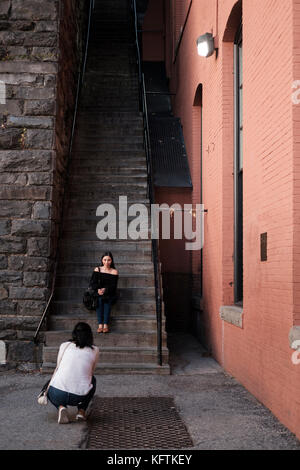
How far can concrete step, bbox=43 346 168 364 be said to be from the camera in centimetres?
785

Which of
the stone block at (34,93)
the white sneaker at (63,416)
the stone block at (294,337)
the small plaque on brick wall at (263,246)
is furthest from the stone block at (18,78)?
the stone block at (294,337)

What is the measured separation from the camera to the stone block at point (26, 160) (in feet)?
27.8

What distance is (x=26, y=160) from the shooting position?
8.53 meters

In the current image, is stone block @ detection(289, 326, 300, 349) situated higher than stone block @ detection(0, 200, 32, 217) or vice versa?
stone block @ detection(0, 200, 32, 217)

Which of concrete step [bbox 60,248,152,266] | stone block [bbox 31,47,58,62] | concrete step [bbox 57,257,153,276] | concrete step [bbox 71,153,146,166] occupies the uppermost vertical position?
stone block [bbox 31,47,58,62]

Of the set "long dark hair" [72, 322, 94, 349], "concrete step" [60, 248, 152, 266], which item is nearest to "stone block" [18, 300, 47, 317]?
"concrete step" [60, 248, 152, 266]

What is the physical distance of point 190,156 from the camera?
12117 mm

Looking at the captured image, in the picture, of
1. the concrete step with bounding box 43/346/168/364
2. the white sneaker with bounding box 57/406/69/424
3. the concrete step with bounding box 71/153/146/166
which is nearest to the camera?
the white sneaker with bounding box 57/406/69/424

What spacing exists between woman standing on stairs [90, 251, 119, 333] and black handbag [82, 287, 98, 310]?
2.7 inches

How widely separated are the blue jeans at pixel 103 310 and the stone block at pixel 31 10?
15.4ft

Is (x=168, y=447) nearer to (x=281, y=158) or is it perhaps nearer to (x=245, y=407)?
(x=245, y=407)

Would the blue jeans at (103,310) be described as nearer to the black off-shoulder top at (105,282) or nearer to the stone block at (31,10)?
the black off-shoulder top at (105,282)

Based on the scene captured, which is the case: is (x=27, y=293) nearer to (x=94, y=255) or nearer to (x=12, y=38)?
(x=94, y=255)

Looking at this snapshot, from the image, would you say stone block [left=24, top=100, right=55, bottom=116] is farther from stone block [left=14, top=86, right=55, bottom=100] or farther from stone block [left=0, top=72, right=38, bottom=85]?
stone block [left=0, top=72, right=38, bottom=85]
